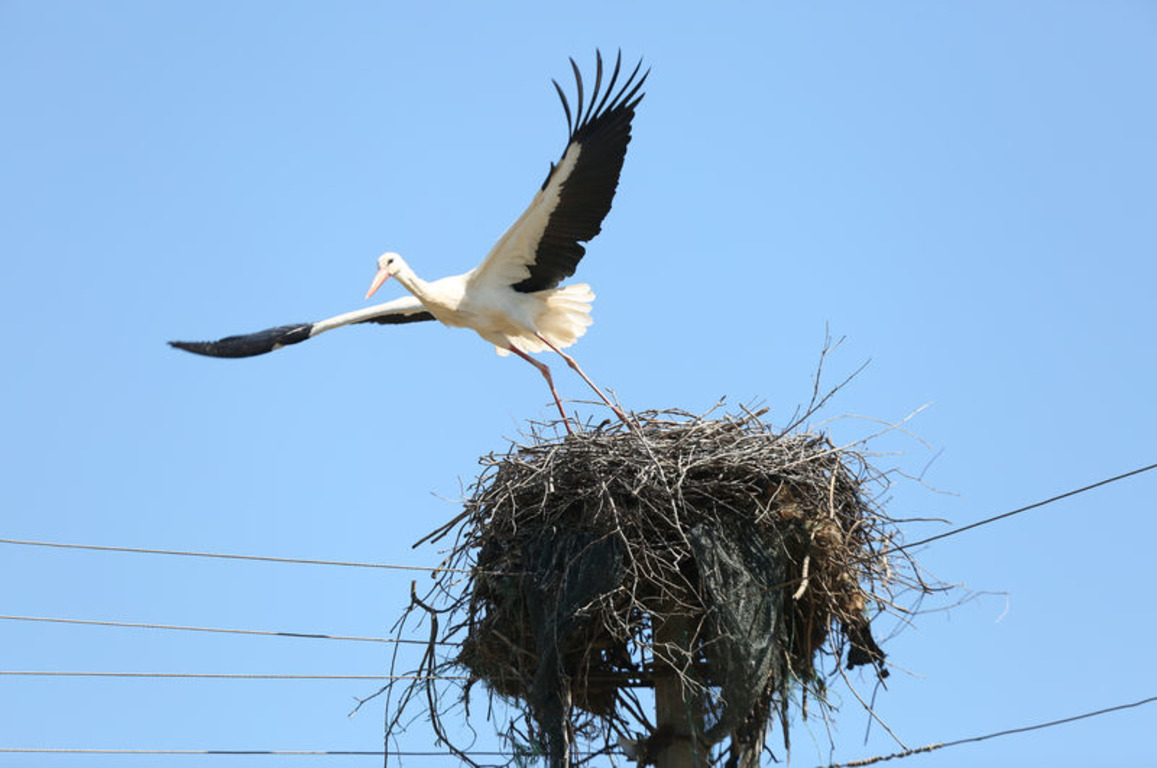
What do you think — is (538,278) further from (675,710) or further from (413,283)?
(675,710)

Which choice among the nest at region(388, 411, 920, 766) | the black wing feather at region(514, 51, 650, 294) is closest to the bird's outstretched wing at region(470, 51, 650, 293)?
the black wing feather at region(514, 51, 650, 294)

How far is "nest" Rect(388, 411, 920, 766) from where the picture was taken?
6.87 m

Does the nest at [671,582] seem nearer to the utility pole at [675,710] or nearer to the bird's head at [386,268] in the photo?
the utility pole at [675,710]

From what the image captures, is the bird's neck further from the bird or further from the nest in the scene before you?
the nest

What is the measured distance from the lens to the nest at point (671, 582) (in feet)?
22.5

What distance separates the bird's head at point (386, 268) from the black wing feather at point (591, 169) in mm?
1095

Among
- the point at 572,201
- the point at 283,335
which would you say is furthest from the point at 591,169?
the point at 283,335

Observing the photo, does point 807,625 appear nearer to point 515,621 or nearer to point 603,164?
Result: point 515,621

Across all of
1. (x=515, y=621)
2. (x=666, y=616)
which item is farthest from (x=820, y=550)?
(x=515, y=621)

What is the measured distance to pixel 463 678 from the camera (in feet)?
23.9

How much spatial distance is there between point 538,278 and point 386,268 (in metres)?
1.12

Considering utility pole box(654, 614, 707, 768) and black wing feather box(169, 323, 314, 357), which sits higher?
black wing feather box(169, 323, 314, 357)

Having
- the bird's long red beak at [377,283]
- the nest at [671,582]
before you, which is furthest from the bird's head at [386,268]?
the nest at [671,582]

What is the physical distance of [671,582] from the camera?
23.0 feet
